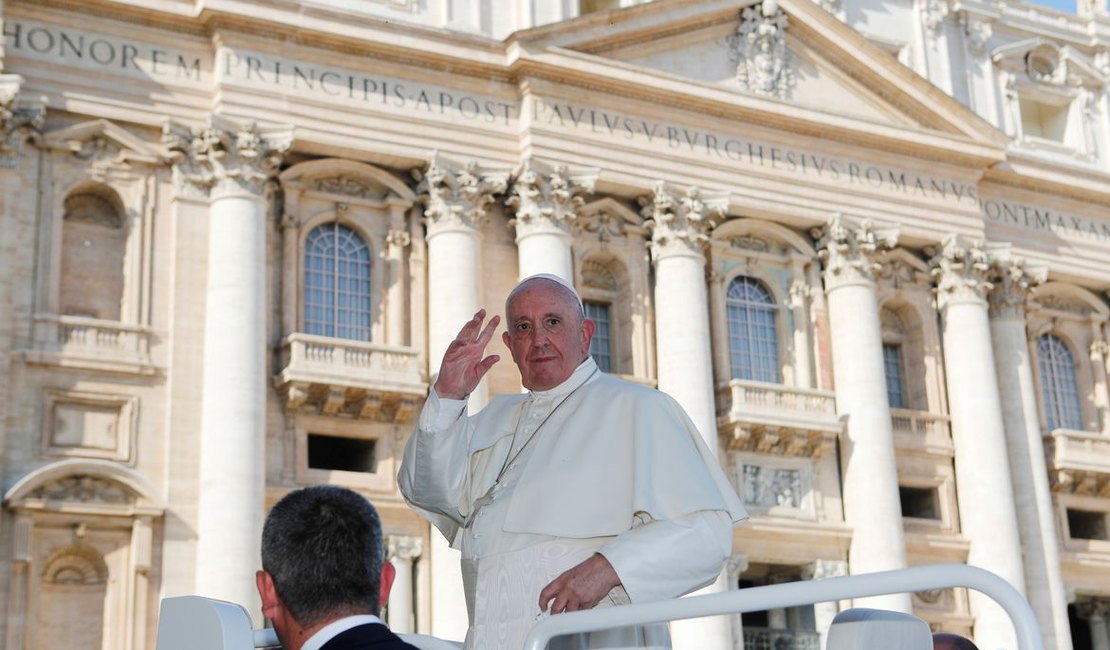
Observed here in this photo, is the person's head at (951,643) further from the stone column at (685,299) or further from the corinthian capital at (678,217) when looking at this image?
the corinthian capital at (678,217)

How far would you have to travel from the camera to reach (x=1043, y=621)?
88.7ft

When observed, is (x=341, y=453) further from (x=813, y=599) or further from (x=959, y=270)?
(x=813, y=599)

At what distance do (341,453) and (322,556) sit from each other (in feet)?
63.6

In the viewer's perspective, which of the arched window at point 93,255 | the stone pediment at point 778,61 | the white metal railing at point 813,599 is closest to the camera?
the white metal railing at point 813,599

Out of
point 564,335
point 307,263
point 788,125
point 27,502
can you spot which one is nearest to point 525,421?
point 564,335

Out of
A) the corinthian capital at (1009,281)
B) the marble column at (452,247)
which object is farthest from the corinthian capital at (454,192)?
the corinthian capital at (1009,281)

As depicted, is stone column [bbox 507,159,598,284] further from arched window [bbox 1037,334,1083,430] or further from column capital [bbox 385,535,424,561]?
arched window [bbox 1037,334,1083,430]

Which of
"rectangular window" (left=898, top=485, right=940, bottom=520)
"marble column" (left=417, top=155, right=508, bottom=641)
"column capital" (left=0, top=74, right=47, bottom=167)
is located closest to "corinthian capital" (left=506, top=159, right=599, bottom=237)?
"marble column" (left=417, top=155, right=508, bottom=641)

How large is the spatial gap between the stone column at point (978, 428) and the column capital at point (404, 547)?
9392 mm

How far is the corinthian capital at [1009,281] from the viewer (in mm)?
28688

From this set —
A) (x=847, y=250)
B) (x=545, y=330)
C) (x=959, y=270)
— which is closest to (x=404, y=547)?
(x=847, y=250)

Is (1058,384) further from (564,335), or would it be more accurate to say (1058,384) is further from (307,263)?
(564,335)

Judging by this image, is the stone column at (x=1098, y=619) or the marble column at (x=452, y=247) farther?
the stone column at (x=1098, y=619)

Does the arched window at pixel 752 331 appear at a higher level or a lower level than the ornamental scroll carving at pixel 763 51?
lower
